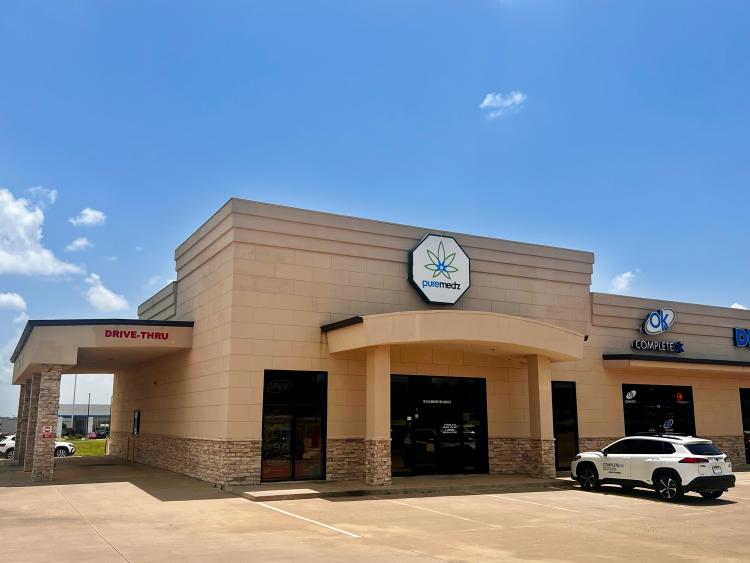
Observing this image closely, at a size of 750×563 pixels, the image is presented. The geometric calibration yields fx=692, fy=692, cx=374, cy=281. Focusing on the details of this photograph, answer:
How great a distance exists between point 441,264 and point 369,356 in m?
4.94

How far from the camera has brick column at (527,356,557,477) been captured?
72.9 feet

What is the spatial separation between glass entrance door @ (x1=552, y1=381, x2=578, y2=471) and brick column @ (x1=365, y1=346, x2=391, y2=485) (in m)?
8.35

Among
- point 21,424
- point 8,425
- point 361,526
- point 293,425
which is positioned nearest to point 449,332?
point 293,425

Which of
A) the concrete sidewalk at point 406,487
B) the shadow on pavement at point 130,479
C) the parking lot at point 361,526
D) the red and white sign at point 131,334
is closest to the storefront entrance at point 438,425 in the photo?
the concrete sidewalk at point 406,487

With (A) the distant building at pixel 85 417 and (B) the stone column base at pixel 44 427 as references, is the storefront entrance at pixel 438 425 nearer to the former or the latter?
(B) the stone column base at pixel 44 427

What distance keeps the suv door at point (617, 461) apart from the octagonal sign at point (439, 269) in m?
6.79

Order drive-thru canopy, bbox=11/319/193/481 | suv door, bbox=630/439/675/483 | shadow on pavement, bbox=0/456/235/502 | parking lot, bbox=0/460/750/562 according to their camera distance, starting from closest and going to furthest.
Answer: parking lot, bbox=0/460/750/562
shadow on pavement, bbox=0/456/235/502
suv door, bbox=630/439/675/483
drive-thru canopy, bbox=11/319/193/481

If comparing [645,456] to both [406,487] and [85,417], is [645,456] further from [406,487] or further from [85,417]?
[85,417]

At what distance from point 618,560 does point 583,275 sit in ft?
56.4

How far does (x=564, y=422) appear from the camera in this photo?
2530 cm

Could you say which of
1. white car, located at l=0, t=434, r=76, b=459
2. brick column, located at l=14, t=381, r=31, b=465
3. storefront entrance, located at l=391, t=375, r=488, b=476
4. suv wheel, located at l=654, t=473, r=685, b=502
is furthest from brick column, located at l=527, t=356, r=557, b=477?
white car, located at l=0, t=434, r=76, b=459

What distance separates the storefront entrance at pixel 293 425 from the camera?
65.2ft

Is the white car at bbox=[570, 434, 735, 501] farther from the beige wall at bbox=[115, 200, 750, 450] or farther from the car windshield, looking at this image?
the beige wall at bbox=[115, 200, 750, 450]

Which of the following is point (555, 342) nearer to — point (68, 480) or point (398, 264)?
point (398, 264)
